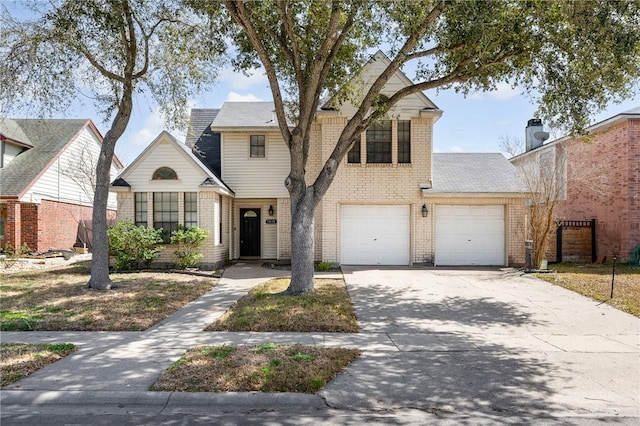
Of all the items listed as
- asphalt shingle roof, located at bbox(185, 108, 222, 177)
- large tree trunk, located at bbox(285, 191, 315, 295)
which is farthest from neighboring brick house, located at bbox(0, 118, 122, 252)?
large tree trunk, located at bbox(285, 191, 315, 295)

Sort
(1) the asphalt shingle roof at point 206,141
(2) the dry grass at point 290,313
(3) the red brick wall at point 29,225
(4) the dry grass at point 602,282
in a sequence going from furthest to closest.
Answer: (3) the red brick wall at point 29,225
(1) the asphalt shingle roof at point 206,141
(4) the dry grass at point 602,282
(2) the dry grass at point 290,313

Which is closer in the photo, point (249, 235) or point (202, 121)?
point (249, 235)

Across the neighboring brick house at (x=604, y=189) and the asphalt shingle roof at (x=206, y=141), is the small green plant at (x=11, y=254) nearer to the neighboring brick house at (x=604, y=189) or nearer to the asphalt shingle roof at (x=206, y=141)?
A: the asphalt shingle roof at (x=206, y=141)

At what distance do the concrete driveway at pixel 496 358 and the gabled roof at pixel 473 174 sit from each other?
219 inches

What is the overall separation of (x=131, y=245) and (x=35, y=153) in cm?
1153

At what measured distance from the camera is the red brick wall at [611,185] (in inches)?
637

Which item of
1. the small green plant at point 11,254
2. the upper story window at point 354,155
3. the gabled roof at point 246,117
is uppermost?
the gabled roof at point 246,117

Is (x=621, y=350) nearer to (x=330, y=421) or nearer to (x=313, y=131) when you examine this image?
(x=330, y=421)

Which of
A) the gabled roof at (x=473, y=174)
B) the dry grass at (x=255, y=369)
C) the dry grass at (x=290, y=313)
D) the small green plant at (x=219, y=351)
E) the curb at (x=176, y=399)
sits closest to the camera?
the curb at (x=176, y=399)

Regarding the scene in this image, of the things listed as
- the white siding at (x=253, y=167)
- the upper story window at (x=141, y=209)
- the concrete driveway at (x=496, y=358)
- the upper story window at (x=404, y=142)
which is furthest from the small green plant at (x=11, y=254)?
the upper story window at (x=404, y=142)

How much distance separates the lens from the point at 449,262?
53.4 feet

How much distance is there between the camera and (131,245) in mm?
14406

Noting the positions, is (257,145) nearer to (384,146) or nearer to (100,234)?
(384,146)

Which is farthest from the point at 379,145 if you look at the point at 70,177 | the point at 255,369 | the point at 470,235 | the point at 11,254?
the point at 70,177
